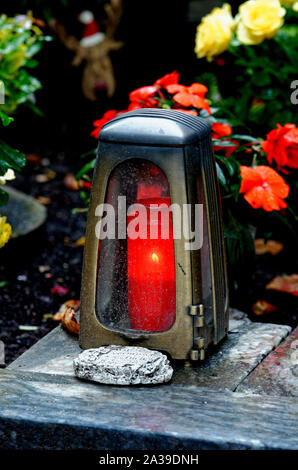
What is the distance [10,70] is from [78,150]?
6.83 ft

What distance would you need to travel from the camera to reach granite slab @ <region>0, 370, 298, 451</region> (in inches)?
53.4

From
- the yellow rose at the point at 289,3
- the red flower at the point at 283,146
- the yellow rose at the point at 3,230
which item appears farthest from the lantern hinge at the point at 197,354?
the yellow rose at the point at 289,3

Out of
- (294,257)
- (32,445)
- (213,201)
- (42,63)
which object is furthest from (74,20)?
(32,445)

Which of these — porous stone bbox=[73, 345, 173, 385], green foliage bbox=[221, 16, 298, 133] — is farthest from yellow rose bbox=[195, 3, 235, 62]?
porous stone bbox=[73, 345, 173, 385]

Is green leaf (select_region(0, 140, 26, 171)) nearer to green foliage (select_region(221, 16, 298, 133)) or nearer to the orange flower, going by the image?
the orange flower

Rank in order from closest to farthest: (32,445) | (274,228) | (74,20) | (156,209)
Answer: (32,445)
(156,209)
(274,228)
(74,20)

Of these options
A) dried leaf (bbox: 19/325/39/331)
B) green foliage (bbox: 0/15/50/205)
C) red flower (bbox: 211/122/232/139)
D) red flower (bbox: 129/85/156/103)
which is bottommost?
dried leaf (bbox: 19/325/39/331)

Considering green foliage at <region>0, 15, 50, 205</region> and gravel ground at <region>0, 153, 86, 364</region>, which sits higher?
green foliage at <region>0, 15, 50, 205</region>

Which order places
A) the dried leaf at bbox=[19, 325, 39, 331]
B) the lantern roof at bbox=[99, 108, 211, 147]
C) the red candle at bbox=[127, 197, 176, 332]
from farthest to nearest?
the dried leaf at bbox=[19, 325, 39, 331] → the red candle at bbox=[127, 197, 176, 332] → the lantern roof at bbox=[99, 108, 211, 147]

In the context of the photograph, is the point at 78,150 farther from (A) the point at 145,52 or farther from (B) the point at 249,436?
(B) the point at 249,436

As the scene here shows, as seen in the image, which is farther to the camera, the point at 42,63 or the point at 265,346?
the point at 42,63

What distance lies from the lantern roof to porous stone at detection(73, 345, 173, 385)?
Answer: 50 centimetres

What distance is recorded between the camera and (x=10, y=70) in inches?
98.7

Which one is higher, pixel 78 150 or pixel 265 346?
pixel 78 150
